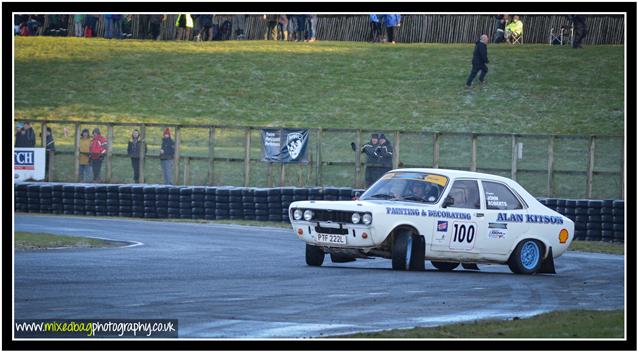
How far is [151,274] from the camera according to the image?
593 inches

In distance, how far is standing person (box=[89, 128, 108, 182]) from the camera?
30984 mm

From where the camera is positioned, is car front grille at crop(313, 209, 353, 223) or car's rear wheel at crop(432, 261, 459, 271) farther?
car's rear wheel at crop(432, 261, 459, 271)

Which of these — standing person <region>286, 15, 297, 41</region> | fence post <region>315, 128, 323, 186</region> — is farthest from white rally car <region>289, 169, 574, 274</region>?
standing person <region>286, 15, 297, 41</region>

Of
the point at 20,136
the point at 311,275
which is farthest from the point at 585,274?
the point at 20,136

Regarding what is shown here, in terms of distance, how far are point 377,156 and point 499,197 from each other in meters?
11.0

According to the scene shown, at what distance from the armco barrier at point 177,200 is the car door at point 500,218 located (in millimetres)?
7647

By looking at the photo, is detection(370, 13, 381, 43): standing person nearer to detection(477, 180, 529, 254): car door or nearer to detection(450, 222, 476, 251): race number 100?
detection(477, 180, 529, 254): car door

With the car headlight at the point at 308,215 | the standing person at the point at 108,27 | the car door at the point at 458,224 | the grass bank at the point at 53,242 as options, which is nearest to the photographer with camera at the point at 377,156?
the grass bank at the point at 53,242

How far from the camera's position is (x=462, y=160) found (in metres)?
31.8

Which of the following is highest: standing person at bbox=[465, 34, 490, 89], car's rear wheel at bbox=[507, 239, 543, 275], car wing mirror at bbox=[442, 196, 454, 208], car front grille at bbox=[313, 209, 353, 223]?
standing person at bbox=[465, 34, 490, 89]

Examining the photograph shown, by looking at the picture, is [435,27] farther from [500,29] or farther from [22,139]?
[22,139]

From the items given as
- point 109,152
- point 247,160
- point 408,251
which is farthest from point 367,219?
point 109,152

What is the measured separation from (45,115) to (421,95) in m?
11.8

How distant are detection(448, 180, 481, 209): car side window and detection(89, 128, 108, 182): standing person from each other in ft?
51.8
